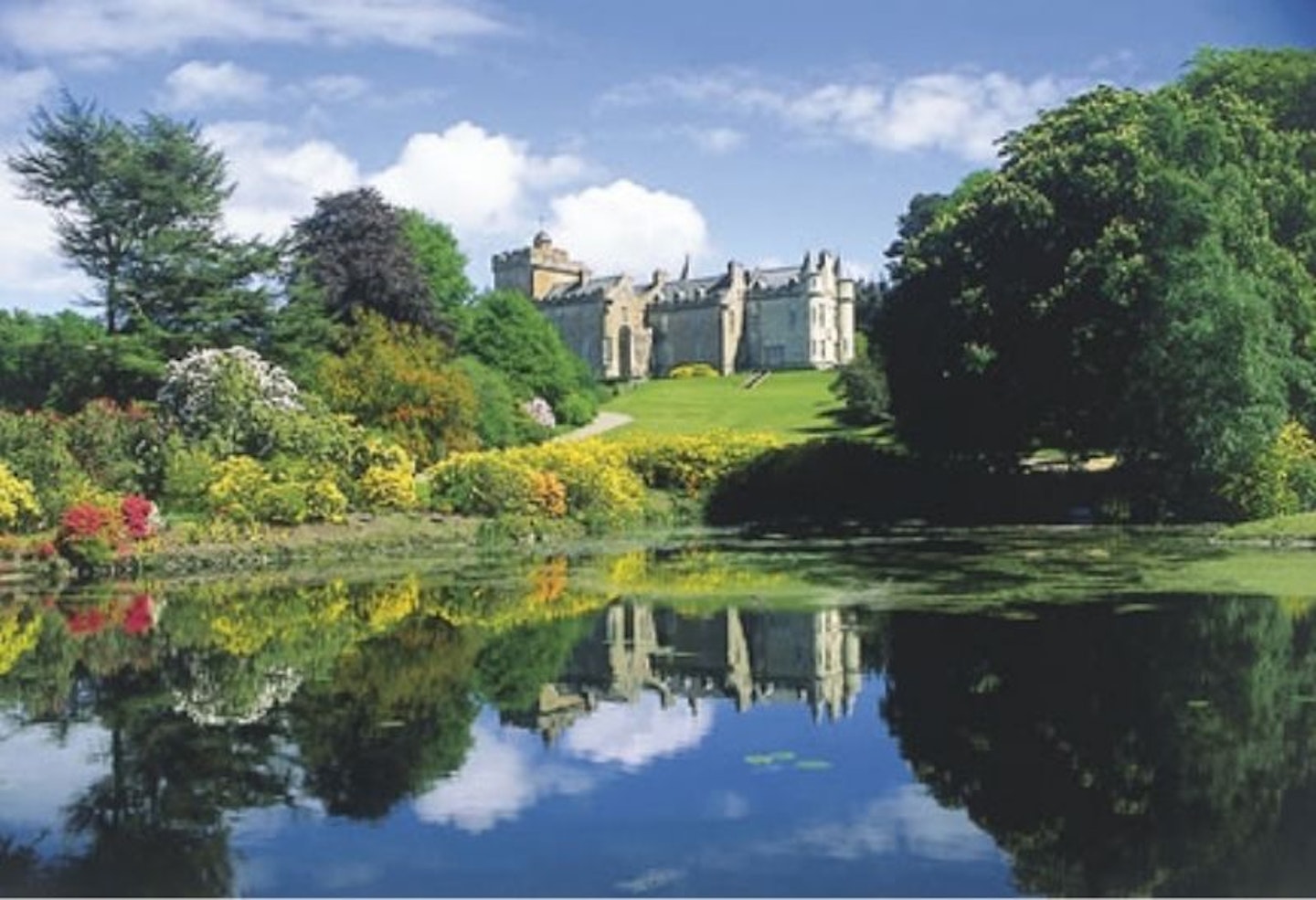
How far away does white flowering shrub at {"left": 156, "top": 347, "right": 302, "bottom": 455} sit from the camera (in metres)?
23.2

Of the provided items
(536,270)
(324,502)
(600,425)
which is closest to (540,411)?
(600,425)

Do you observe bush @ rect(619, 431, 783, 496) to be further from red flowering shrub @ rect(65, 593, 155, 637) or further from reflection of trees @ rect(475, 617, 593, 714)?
reflection of trees @ rect(475, 617, 593, 714)

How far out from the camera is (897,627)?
11.9 m

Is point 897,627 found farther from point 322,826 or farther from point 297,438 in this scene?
point 297,438

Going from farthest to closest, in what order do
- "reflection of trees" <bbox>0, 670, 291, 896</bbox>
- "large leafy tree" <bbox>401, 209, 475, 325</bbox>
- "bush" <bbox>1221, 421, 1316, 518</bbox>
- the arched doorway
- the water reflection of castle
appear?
1. the arched doorway
2. "large leafy tree" <bbox>401, 209, 475, 325</bbox>
3. "bush" <bbox>1221, 421, 1316, 518</bbox>
4. the water reflection of castle
5. "reflection of trees" <bbox>0, 670, 291, 896</bbox>

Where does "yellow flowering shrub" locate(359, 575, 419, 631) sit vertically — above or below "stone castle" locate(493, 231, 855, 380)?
below

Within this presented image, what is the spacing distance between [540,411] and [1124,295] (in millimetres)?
20581

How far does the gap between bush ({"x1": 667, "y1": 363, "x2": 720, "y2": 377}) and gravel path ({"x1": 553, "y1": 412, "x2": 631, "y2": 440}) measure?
62.9 feet

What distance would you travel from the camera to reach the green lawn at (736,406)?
4478cm

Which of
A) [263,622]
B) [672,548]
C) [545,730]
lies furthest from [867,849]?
[672,548]

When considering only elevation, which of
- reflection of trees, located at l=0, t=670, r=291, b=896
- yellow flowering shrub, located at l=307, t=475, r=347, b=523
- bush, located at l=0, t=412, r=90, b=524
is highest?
bush, located at l=0, t=412, r=90, b=524

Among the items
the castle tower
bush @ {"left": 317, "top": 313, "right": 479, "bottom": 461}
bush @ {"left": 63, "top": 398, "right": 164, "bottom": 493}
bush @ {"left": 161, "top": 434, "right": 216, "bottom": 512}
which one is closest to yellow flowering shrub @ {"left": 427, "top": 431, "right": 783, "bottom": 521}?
bush @ {"left": 317, "top": 313, "right": 479, "bottom": 461}

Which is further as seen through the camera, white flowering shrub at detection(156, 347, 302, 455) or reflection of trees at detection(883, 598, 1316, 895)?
white flowering shrub at detection(156, 347, 302, 455)

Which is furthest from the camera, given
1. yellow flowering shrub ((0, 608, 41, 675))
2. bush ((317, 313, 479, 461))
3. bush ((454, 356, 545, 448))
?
bush ((454, 356, 545, 448))
